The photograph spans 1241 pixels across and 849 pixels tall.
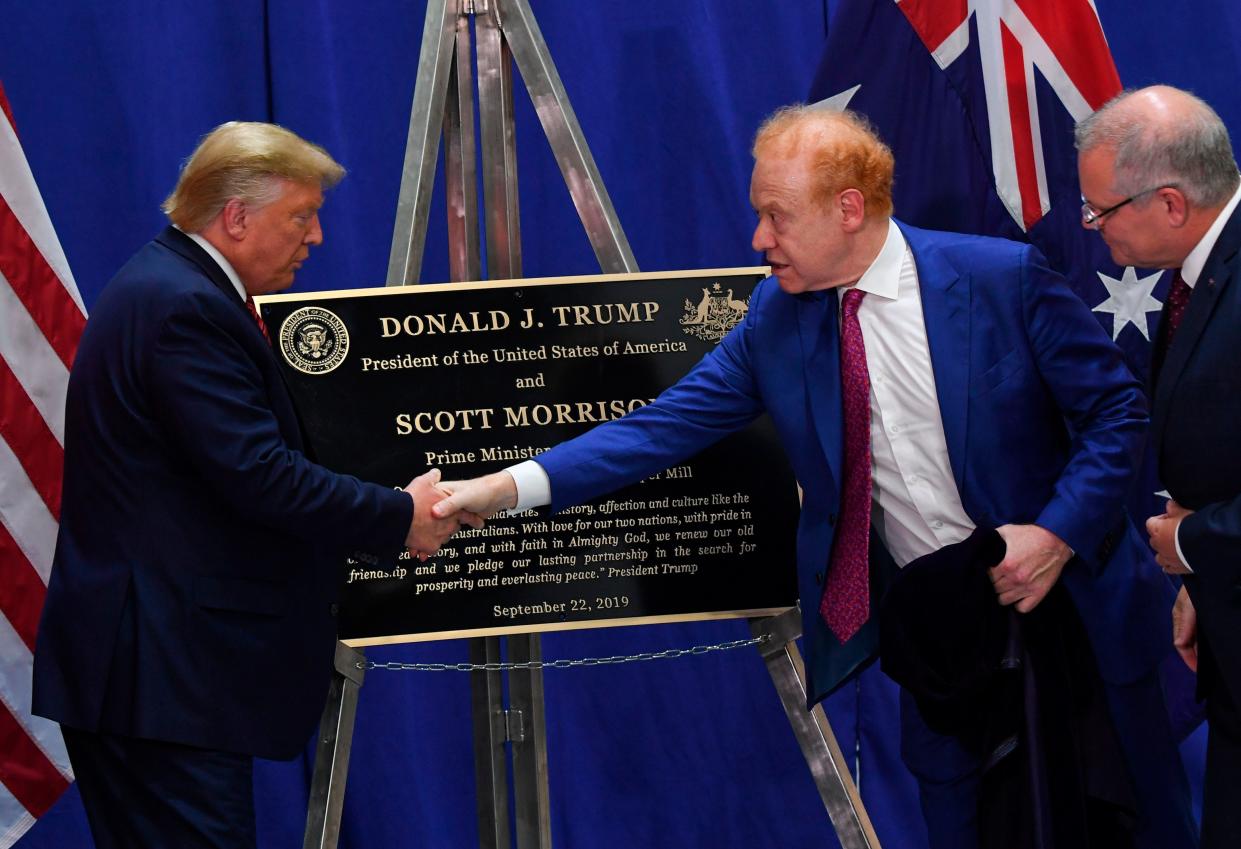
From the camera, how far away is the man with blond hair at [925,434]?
2834mm

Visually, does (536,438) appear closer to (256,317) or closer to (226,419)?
(256,317)

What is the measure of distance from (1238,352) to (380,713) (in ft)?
9.37

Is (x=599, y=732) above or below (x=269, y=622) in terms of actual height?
below

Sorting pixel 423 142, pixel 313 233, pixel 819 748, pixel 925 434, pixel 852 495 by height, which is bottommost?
A: pixel 819 748

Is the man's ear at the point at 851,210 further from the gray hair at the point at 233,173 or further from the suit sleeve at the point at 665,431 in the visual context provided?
the gray hair at the point at 233,173

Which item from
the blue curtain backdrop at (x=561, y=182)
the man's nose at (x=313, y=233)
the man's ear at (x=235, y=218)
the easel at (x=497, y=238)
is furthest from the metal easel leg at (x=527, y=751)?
the man's ear at (x=235, y=218)

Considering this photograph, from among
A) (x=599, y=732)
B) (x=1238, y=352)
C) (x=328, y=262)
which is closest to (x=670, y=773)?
(x=599, y=732)

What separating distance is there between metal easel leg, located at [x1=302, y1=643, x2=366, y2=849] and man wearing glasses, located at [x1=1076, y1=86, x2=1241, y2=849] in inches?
69.5

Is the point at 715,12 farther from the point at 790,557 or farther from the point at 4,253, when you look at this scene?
the point at 4,253

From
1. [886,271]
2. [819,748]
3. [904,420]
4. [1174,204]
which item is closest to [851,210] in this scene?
[886,271]

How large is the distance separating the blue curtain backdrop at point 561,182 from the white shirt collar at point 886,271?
1.43 meters

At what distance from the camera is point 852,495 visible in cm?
299

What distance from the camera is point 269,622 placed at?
285 centimetres

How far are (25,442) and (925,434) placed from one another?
227cm
